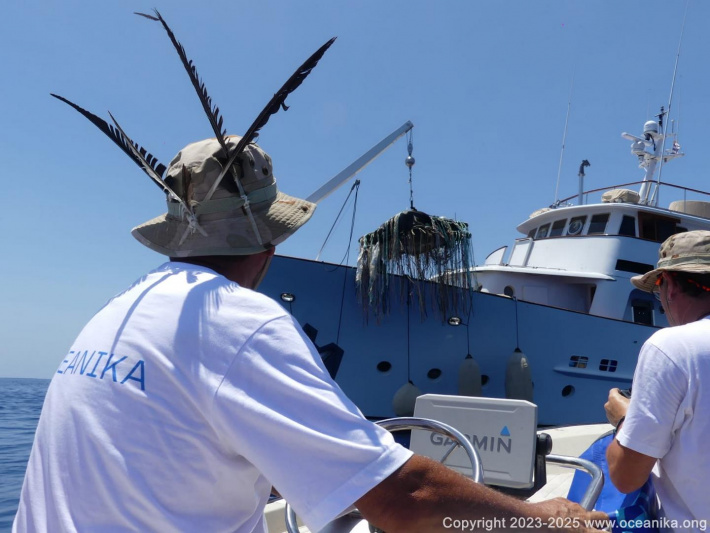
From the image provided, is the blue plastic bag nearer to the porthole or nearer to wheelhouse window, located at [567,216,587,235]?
the porthole

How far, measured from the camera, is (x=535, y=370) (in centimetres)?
908

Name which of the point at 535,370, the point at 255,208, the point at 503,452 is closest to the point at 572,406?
the point at 535,370

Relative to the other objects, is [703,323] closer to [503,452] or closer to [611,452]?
[611,452]

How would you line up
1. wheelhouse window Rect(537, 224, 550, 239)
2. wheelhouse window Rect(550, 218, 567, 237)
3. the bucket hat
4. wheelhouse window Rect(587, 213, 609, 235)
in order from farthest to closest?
wheelhouse window Rect(537, 224, 550, 239) < wheelhouse window Rect(550, 218, 567, 237) < wheelhouse window Rect(587, 213, 609, 235) < the bucket hat

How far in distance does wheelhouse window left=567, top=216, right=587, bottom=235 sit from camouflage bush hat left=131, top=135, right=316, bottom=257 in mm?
11711

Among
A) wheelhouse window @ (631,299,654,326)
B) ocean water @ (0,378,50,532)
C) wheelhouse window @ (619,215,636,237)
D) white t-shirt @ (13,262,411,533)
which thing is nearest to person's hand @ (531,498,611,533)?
white t-shirt @ (13,262,411,533)

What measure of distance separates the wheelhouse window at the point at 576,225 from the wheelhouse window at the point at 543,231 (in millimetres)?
704

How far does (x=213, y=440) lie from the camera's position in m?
0.87

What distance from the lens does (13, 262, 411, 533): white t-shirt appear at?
0.82 metres

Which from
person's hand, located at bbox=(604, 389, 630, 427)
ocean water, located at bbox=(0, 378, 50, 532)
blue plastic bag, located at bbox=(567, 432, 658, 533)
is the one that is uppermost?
person's hand, located at bbox=(604, 389, 630, 427)

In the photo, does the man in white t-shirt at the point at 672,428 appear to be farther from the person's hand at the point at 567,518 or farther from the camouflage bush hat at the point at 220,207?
the camouflage bush hat at the point at 220,207

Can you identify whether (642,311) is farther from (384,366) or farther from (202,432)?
(202,432)

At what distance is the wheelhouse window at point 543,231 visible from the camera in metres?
12.8

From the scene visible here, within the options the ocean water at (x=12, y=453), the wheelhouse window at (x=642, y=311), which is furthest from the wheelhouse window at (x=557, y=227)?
the ocean water at (x=12, y=453)
